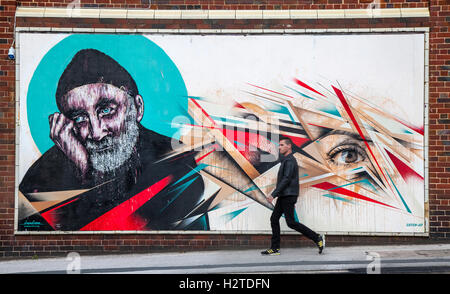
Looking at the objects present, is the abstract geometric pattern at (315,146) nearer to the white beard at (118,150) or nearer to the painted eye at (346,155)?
the painted eye at (346,155)

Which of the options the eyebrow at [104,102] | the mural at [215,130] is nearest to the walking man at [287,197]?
the mural at [215,130]

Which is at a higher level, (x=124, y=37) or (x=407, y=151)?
(x=124, y=37)

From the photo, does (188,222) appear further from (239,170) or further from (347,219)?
(347,219)

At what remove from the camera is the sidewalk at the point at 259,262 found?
23.4 ft

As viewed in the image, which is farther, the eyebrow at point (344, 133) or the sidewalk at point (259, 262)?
the eyebrow at point (344, 133)

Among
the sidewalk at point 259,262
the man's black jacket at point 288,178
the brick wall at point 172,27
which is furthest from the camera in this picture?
the brick wall at point 172,27

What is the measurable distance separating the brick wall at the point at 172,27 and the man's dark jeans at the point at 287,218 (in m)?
0.70

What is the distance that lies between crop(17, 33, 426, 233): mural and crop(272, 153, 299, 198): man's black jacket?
745 millimetres

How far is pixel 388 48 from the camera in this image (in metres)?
8.52

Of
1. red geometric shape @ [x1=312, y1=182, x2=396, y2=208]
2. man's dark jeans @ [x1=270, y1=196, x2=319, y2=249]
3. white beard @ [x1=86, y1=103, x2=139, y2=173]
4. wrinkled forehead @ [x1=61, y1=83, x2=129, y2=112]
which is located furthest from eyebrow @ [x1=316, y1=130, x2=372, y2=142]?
wrinkled forehead @ [x1=61, y1=83, x2=129, y2=112]

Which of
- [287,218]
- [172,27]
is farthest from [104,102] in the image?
[287,218]
